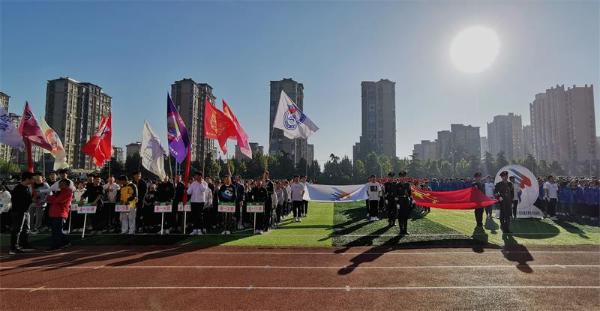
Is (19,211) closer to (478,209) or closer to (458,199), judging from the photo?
(458,199)

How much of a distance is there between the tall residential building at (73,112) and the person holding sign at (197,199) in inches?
3613

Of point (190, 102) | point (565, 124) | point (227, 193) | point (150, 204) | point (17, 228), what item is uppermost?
point (190, 102)

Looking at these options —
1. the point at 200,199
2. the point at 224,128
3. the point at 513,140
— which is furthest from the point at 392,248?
the point at 513,140

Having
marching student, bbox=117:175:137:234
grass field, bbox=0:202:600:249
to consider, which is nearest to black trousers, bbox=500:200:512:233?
grass field, bbox=0:202:600:249

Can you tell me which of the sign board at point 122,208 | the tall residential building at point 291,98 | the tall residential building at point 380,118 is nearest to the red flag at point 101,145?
the sign board at point 122,208

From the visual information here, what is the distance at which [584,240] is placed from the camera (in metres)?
11.7

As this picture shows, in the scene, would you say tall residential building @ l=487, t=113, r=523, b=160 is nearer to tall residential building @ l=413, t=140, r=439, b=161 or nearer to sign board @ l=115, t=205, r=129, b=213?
tall residential building @ l=413, t=140, r=439, b=161

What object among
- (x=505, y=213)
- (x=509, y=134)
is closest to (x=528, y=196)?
(x=505, y=213)

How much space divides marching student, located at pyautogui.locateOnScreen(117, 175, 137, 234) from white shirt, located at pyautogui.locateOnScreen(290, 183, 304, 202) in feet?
24.3

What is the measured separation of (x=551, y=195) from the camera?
60.0 ft

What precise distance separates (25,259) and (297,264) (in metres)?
7.50

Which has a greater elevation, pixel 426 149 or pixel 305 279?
pixel 426 149

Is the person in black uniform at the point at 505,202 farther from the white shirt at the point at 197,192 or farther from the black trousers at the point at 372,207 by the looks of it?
the white shirt at the point at 197,192

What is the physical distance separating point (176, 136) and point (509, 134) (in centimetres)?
16563
